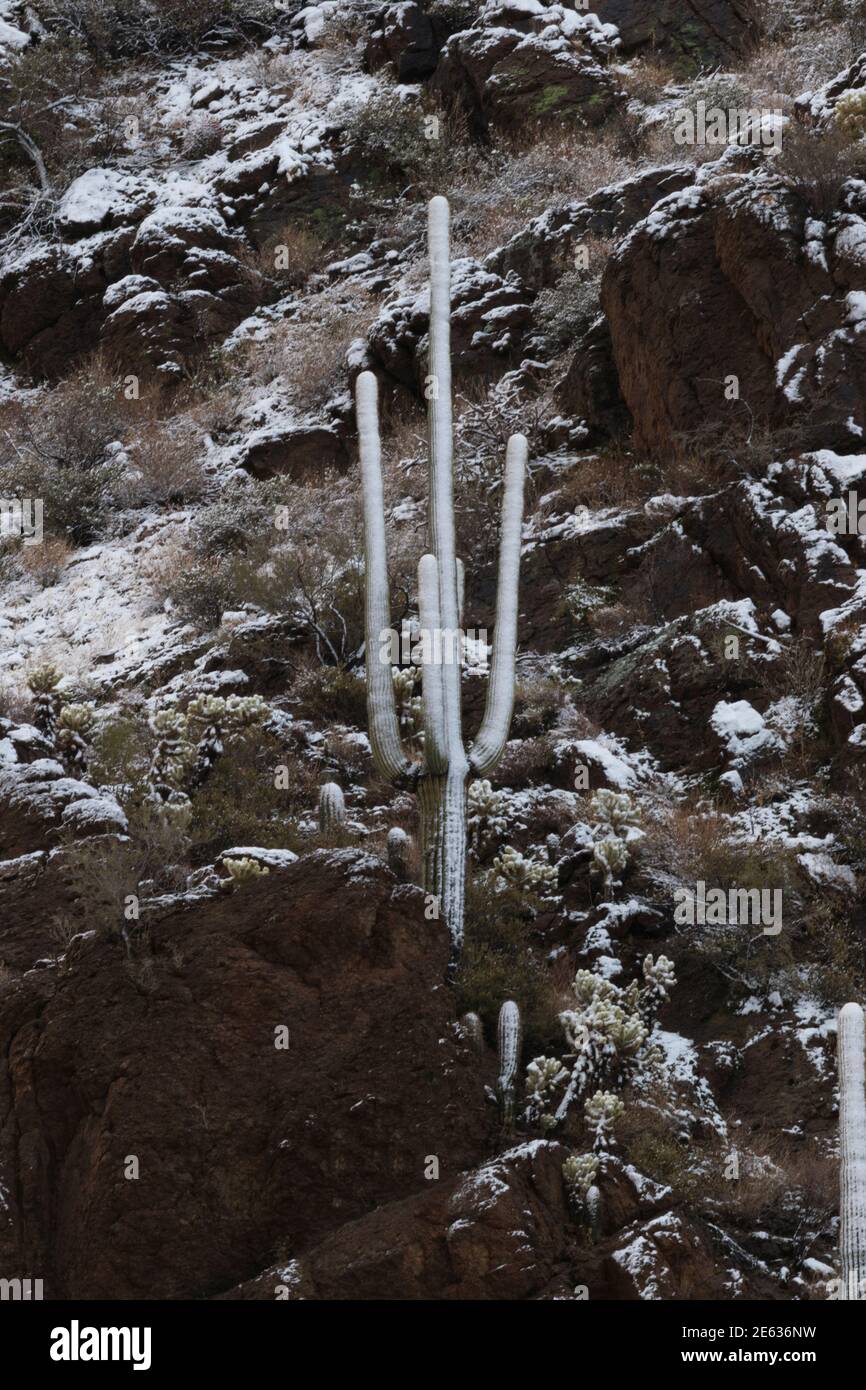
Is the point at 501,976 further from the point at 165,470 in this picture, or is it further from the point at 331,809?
the point at 165,470

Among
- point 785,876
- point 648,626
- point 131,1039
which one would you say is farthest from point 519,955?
point 648,626

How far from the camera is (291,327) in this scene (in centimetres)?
1767

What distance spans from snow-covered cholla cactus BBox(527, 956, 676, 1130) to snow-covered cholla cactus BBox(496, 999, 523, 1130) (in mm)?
121

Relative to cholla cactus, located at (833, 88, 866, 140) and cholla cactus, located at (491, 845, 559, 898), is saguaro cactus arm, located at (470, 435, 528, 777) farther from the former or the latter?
cholla cactus, located at (833, 88, 866, 140)

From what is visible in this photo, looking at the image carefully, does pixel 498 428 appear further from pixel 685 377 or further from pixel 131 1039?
pixel 131 1039

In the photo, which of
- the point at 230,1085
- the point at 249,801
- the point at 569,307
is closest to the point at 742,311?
the point at 569,307

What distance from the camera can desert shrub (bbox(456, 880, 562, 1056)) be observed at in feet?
27.7

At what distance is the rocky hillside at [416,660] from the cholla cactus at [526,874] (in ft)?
0.10

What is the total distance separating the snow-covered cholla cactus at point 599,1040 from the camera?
8.05 meters

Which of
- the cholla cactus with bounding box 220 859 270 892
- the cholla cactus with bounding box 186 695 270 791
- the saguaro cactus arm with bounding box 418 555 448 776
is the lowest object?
the cholla cactus with bounding box 220 859 270 892

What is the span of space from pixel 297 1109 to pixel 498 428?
840 cm

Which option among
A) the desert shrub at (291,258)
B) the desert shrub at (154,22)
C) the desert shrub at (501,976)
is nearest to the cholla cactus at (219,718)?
the desert shrub at (501,976)

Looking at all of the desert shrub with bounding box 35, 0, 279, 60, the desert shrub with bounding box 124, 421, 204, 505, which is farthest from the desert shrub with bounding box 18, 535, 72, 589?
the desert shrub with bounding box 35, 0, 279, 60

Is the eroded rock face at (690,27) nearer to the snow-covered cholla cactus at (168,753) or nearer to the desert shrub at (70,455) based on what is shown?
the desert shrub at (70,455)
